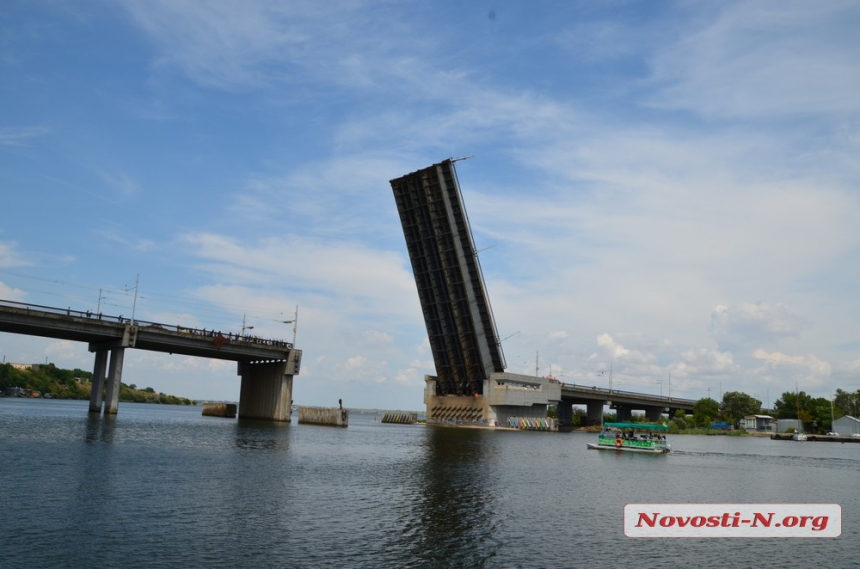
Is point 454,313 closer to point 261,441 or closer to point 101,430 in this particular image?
→ point 261,441

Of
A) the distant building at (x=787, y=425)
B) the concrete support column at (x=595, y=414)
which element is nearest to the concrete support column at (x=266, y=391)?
the concrete support column at (x=595, y=414)

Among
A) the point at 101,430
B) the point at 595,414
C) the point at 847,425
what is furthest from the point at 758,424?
the point at 101,430

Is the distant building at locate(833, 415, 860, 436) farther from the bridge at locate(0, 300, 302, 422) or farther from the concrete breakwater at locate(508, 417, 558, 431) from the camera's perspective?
the bridge at locate(0, 300, 302, 422)

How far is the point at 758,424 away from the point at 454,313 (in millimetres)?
90854

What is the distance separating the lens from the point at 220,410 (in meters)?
103

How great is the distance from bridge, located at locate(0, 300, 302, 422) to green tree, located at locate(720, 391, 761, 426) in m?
100

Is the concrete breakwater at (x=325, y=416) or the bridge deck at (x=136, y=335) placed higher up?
the bridge deck at (x=136, y=335)

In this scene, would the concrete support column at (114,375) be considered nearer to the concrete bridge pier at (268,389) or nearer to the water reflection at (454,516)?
the concrete bridge pier at (268,389)

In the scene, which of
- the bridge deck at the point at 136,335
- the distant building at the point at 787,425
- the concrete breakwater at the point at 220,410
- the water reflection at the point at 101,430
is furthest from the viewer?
the distant building at the point at 787,425

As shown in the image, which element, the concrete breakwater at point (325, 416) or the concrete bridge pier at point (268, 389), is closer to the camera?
the concrete bridge pier at point (268, 389)

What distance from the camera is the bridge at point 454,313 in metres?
71.7

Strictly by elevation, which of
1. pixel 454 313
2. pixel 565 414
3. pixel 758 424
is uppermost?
pixel 454 313

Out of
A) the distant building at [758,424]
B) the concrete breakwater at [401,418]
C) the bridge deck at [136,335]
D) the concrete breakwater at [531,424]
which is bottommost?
the concrete breakwater at [401,418]

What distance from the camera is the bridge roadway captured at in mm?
116188
